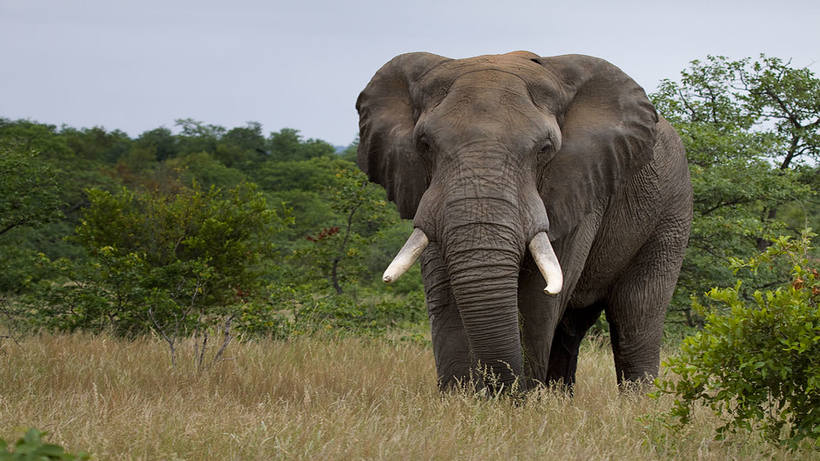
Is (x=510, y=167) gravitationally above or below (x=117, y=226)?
above

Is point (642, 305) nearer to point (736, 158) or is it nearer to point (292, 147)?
point (736, 158)

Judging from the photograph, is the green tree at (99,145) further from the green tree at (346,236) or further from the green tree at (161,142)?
the green tree at (346,236)

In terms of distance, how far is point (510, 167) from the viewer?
499 centimetres

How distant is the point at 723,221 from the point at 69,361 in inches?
320

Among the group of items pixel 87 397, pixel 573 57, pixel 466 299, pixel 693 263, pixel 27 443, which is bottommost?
pixel 693 263

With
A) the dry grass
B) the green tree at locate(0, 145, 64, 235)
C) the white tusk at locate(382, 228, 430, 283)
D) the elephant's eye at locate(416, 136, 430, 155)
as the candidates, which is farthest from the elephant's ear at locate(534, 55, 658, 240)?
the green tree at locate(0, 145, 64, 235)

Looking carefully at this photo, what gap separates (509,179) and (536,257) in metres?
0.44

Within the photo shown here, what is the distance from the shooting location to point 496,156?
4961mm

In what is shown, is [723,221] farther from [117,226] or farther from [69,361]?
[69,361]

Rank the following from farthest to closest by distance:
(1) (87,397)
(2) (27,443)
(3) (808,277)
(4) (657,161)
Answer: (4) (657,161)
(1) (87,397)
(3) (808,277)
(2) (27,443)

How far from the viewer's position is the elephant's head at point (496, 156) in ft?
16.1

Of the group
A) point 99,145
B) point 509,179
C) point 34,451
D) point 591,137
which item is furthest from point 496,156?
point 99,145

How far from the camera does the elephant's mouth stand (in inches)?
190

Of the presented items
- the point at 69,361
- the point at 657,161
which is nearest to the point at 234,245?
the point at 69,361
